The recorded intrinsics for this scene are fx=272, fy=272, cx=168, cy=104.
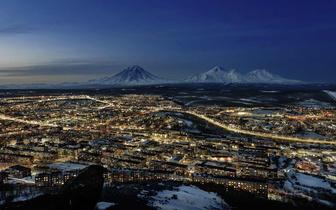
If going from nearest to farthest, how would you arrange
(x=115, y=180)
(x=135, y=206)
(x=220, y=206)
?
(x=135, y=206), (x=220, y=206), (x=115, y=180)

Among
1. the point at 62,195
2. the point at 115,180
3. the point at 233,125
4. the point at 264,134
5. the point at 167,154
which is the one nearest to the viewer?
the point at 62,195

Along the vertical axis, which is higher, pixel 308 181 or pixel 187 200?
pixel 187 200

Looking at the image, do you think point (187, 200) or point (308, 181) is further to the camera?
point (308, 181)

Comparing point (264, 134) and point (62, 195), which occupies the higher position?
point (62, 195)

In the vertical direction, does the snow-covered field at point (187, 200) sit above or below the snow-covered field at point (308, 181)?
above

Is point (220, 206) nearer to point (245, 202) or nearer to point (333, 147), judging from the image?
point (245, 202)

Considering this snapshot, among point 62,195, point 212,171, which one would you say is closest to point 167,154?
point 212,171

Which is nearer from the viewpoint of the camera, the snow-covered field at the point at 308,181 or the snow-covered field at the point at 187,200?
the snow-covered field at the point at 187,200

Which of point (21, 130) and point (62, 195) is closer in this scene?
point (62, 195)
